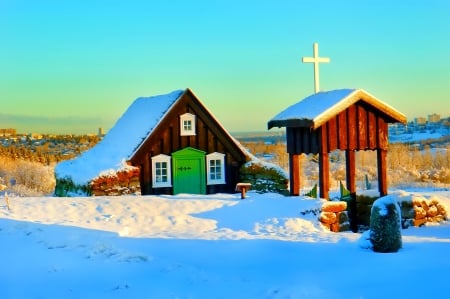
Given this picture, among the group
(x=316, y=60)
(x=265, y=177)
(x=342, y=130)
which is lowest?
(x=265, y=177)

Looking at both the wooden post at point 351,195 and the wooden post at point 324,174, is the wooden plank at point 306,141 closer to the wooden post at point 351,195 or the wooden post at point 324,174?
the wooden post at point 324,174

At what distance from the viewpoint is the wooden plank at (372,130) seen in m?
16.5

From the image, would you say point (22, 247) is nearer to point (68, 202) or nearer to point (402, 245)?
point (68, 202)

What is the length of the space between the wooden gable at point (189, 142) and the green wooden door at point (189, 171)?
216mm

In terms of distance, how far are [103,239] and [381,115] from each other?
947 cm

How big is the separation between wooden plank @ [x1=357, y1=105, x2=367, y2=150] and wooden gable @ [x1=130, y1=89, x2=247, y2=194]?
6.17 m

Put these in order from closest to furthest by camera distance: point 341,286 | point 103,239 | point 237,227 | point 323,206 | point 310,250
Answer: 1. point 341,286
2. point 310,250
3. point 103,239
4. point 237,227
5. point 323,206

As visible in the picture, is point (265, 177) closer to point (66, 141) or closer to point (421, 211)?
point (421, 211)

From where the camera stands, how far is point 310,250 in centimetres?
1055

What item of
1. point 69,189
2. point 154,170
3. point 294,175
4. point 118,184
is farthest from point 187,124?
point 294,175

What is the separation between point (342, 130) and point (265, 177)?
589 centimetres

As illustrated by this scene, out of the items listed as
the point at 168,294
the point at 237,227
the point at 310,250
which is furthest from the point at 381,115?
the point at 168,294

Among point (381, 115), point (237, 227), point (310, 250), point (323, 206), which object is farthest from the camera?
point (381, 115)

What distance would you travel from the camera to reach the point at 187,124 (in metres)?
20.9
